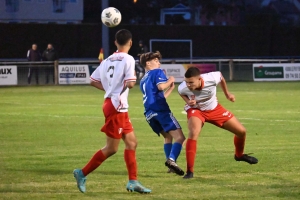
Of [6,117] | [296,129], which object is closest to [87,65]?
[6,117]

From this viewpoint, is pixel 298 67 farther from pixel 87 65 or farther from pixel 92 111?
pixel 92 111

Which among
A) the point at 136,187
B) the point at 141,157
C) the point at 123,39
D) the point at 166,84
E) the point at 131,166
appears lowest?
the point at 141,157

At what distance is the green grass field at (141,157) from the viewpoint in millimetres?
9109

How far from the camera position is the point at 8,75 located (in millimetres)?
32781

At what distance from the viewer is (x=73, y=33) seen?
5675 cm

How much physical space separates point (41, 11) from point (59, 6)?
2.55m

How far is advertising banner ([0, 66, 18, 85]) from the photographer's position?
3256cm

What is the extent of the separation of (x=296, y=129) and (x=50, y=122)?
237 inches

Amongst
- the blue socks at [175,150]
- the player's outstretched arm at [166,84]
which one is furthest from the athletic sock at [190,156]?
the player's outstretched arm at [166,84]

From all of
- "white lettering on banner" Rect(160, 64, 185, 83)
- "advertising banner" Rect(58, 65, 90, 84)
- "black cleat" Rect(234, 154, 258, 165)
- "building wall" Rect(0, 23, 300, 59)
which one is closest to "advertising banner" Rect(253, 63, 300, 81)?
"white lettering on banner" Rect(160, 64, 185, 83)

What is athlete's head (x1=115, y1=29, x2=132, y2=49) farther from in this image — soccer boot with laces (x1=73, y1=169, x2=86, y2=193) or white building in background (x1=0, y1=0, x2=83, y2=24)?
white building in background (x1=0, y1=0, x2=83, y2=24)

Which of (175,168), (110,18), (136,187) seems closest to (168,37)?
(110,18)

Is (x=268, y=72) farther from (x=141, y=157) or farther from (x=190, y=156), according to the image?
(x=190, y=156)

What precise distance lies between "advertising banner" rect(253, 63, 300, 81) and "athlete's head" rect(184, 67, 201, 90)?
1073 inches
